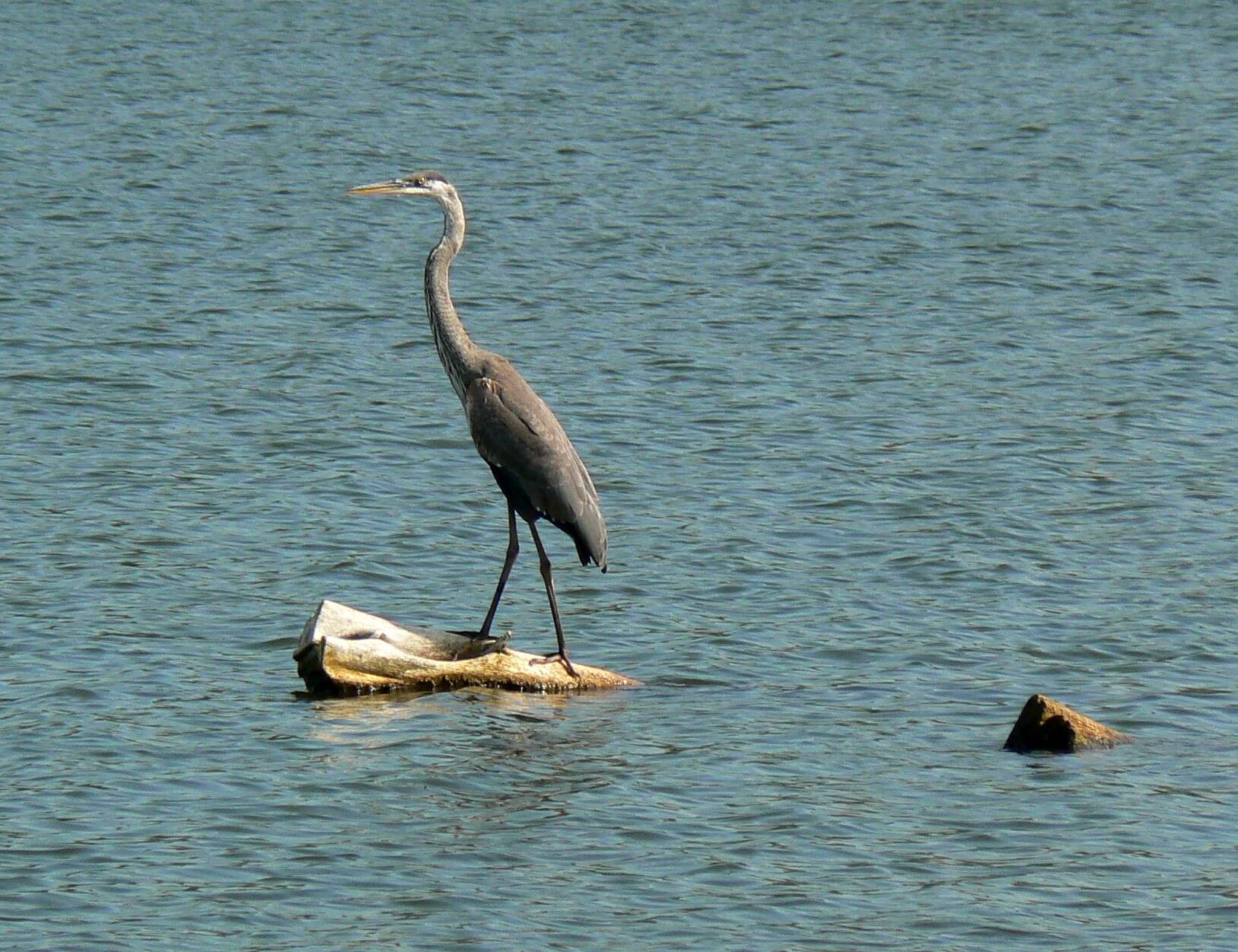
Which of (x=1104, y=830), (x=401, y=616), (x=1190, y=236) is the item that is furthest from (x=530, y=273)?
(x=1104, y=830)

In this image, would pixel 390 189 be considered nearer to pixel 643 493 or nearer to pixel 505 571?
pixel 505 571

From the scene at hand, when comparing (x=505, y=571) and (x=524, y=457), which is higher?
(x=524, y=457)

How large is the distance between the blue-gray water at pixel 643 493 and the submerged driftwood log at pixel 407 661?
5.7 inches

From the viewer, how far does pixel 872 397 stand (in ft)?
57.6

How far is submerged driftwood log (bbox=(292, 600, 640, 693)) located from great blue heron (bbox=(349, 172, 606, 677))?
98mm

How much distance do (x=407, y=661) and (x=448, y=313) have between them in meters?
2.21

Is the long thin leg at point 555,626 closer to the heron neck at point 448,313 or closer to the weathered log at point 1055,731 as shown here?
the heron neck at point 448,313

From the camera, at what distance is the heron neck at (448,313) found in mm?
12141

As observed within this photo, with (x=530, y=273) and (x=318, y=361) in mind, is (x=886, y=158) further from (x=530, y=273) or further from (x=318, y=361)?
(x=318, y=361)

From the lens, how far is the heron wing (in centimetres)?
1157

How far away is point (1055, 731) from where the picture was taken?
1045cm

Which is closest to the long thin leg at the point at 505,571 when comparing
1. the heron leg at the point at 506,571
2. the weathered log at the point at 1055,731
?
the heron leg at the point at 506,571

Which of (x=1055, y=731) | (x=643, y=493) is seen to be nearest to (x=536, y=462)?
(x=1055, y=731)

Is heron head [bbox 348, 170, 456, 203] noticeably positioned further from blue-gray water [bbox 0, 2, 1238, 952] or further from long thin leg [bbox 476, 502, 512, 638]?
blue-gray water [bbox 0, 2, 1238, 952]
